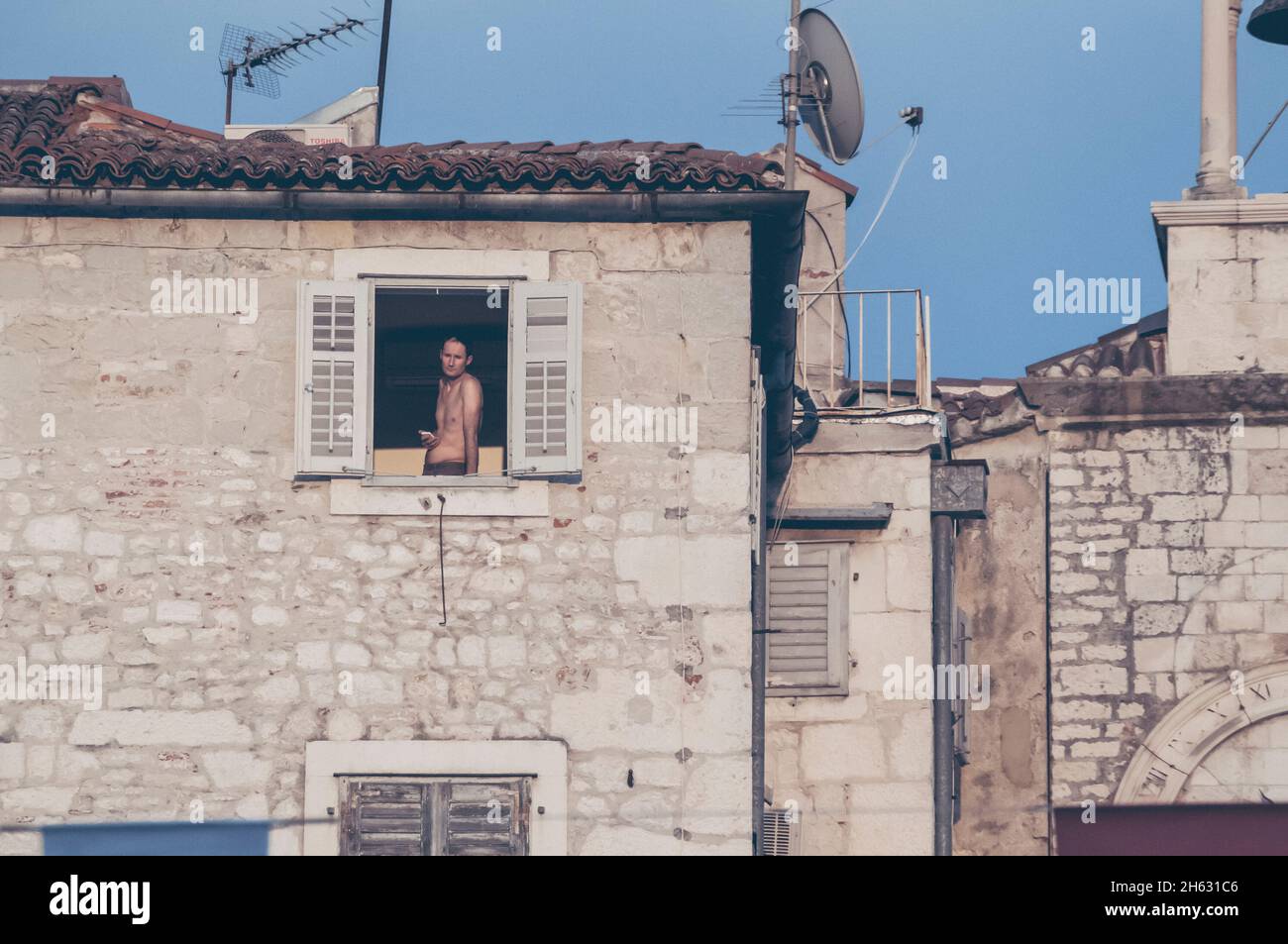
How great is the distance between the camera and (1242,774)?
1788cm

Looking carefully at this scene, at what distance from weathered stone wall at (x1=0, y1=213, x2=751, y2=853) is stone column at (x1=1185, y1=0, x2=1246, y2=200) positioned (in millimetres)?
7561

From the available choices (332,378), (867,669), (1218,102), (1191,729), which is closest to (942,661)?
(867,669)

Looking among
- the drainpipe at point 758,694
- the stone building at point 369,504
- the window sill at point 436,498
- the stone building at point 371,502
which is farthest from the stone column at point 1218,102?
the window sill at point 436,498

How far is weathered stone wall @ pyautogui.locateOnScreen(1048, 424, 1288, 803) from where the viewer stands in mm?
18016

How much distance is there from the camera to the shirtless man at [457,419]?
13.1 meters

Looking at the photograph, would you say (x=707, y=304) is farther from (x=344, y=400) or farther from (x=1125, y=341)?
(x=1125, y=341)

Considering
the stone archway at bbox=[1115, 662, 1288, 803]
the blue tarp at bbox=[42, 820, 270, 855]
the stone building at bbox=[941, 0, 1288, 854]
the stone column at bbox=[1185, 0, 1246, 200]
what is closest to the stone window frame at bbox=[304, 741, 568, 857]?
the blue tarp at bbox=[42, 820, 270, 855]

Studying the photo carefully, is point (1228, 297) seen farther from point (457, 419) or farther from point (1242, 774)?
point (457, 419)

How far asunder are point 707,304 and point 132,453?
335 centimetres

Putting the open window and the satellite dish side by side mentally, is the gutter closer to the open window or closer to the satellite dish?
the open window

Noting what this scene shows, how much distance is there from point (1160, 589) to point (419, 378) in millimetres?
6555

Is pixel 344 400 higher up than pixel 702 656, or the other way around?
pixel 344 400

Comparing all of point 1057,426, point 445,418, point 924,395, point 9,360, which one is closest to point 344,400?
point 445,418
